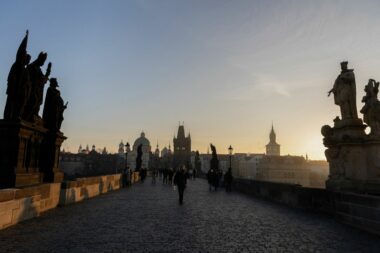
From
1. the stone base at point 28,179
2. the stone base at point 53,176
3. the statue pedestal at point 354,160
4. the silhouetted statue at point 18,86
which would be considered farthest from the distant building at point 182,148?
the silhouetted statue at point 18,86

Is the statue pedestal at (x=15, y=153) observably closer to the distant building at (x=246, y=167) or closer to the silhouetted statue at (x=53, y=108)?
the silhouetted statue at (x=53, y=108)

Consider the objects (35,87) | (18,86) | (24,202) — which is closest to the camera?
(24,202)

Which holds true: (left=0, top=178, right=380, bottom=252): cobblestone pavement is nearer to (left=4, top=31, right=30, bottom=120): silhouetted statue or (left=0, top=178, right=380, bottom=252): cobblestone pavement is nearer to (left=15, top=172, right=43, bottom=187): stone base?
(left=15, top=172, right=43, bottom=187): stone base

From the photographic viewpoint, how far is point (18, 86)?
33.5 ft

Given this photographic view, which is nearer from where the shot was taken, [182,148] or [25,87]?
[25,87]

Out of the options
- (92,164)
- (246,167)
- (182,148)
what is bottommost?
(246,167)

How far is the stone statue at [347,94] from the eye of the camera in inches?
499

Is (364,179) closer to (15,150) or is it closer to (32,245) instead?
(32,245)

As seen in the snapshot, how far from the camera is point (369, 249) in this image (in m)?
6.39

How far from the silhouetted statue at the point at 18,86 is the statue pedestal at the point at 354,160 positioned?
10.9 meters


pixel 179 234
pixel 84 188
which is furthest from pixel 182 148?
pixel 179 234

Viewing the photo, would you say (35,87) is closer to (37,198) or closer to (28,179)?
(28,179)

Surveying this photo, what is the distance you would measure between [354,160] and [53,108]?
11.7 meters

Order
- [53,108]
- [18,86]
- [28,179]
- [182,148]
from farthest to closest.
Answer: [182,148]
[53,108]
[28,179]
[18,86]
